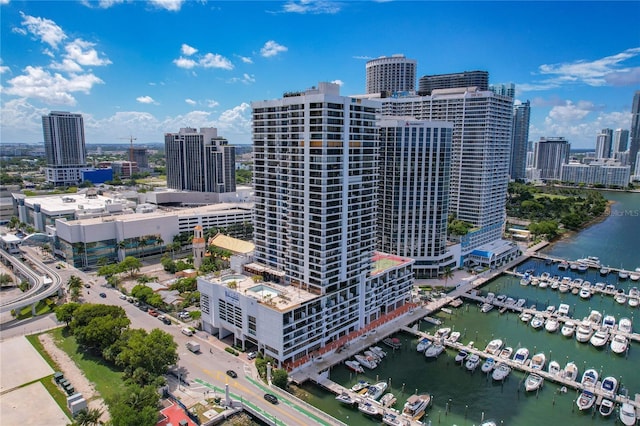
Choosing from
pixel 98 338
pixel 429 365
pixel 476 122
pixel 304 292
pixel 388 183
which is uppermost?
pixel 476 122

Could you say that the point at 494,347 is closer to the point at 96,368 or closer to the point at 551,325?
the point at 551,325

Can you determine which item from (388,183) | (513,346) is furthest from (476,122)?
(513,346)

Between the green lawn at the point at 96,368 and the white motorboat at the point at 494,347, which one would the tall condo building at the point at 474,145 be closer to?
the white motorboat at the point at 494,347

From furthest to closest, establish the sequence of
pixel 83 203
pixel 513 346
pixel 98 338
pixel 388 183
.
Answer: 1. pixel 83 203
2. pixel 388 183
3. pixel 513 346
4. pixel 98 338

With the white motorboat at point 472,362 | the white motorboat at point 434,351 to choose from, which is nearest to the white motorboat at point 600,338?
the white motorboat at point 472,362

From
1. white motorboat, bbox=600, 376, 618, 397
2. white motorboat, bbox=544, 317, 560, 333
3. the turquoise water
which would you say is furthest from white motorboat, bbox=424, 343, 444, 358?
white motorboat, bbox=544, 317, 560, 333

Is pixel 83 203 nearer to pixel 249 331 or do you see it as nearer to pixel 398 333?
pixel 249 331

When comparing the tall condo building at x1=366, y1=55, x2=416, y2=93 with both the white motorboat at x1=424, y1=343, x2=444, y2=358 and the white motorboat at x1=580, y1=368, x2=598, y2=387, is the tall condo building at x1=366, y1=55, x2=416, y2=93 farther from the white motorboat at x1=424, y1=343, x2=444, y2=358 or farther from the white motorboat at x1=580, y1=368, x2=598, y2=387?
the white motorboat at x1=580, y1=368, x2=598, y2=387
